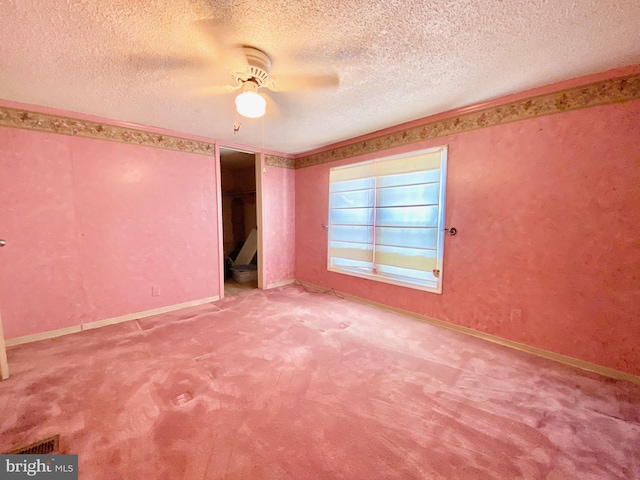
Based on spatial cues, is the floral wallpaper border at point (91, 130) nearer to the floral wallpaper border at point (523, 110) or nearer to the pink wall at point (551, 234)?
the floral wallpaper border at point (523, 110)

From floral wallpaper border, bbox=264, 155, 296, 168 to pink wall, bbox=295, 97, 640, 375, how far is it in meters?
2.32

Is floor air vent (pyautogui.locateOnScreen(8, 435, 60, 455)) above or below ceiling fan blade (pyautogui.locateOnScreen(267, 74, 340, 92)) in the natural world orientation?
below

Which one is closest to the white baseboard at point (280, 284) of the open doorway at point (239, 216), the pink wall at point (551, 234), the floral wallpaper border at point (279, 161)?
the open doorway at point (239, 216)

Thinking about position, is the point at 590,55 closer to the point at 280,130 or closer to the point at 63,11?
the point at 280,130

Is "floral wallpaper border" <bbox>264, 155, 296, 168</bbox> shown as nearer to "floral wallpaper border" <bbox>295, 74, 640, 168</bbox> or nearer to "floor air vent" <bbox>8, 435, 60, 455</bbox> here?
"floral wallpaper border" <bbox>295, 74, 640, 168</bbox>

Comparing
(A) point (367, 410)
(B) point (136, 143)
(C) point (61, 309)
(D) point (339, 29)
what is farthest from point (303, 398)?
(B) point (136, 143)

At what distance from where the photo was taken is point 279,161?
4.28 metres

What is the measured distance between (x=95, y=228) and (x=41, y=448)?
2.13 metres

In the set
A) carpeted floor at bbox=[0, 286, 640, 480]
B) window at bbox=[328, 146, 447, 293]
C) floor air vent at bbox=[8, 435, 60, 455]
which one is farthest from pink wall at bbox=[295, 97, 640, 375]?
floor air vent at bbox=[8, 435, 60, 455]

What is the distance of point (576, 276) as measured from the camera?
2020 mm

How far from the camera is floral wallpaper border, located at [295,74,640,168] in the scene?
1.81 metres

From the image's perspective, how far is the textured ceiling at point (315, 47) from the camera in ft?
4.20

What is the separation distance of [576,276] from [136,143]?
4578 millimetres

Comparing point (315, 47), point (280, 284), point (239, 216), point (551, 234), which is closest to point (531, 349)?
point (551, 234)
